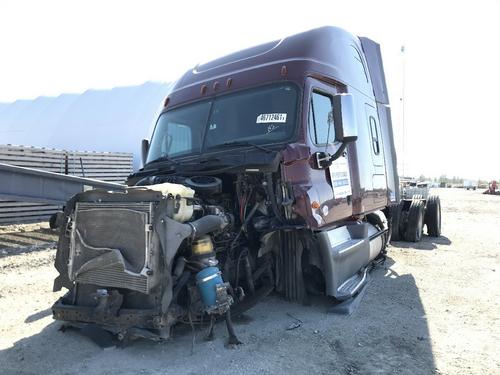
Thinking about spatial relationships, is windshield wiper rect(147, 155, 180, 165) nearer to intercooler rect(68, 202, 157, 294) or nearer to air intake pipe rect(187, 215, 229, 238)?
air intake pipe rect(187, 215, 229, 238)

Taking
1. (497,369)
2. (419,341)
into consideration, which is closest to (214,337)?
(419,341)

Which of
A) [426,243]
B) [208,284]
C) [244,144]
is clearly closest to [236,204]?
[244,144]

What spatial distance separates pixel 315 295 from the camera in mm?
5438

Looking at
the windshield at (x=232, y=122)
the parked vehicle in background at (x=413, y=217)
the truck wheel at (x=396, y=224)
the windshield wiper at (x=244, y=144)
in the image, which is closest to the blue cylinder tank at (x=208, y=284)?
the windshield wiper at (x=244, y=144)

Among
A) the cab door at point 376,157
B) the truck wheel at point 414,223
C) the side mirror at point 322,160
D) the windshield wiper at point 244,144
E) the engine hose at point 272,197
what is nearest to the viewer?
the engine hose at point 272,197

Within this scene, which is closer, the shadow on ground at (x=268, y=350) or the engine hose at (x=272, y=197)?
the shadow on ground at (x=268, y=350)

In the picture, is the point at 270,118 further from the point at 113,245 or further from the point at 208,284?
the point at 113,245

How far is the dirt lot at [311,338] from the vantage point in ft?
11.9

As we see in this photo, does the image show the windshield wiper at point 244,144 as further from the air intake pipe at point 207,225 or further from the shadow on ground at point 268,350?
the shadow on ground at point 268,350

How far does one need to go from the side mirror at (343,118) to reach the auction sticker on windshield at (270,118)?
56 cm

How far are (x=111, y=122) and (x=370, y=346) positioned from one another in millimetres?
26807

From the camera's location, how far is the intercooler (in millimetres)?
3570

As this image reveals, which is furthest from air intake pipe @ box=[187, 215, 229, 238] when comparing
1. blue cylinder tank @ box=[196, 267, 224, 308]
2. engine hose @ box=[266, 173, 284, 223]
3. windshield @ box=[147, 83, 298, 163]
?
windshield @ box=[147, 83, 298, 163]

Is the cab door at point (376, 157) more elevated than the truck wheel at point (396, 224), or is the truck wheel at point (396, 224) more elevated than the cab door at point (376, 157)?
the cab door at point (376, 157)
